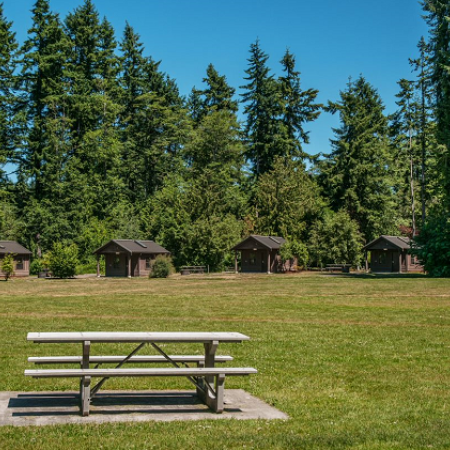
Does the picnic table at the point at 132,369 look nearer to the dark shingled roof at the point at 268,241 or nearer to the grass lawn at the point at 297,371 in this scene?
the grass lawn at the point at 297,371

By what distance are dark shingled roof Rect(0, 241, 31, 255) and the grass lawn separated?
42258mm

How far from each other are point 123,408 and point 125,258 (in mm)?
59754

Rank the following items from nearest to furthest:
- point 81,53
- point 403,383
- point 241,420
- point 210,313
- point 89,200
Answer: point 241,420 → point 403,383 → point 210,313 → point 89,200 → point 81,53

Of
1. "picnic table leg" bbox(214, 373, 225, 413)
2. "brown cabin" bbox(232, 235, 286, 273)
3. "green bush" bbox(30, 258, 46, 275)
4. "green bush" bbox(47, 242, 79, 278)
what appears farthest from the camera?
"brown cabin" bbox(232, 235, 286, 273)

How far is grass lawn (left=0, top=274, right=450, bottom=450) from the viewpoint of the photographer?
669cm

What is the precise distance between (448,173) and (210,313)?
1301 inches

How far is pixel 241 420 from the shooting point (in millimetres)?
7578

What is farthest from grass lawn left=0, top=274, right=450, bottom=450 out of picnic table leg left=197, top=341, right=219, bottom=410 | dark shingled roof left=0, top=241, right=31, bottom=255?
dark shingled roof left=0, top=241, right=31, bottom=255

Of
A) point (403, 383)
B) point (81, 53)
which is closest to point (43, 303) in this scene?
point (403, 383)

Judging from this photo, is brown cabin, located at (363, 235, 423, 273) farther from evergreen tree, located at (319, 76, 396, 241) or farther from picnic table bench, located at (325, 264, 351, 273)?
evergreen tree, located at (319, 76, 396, 241)

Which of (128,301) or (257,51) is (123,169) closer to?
(257,51)

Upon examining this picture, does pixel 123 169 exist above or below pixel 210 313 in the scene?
above

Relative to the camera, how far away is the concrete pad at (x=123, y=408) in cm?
755

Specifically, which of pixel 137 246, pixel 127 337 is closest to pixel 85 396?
pixel 127 337
